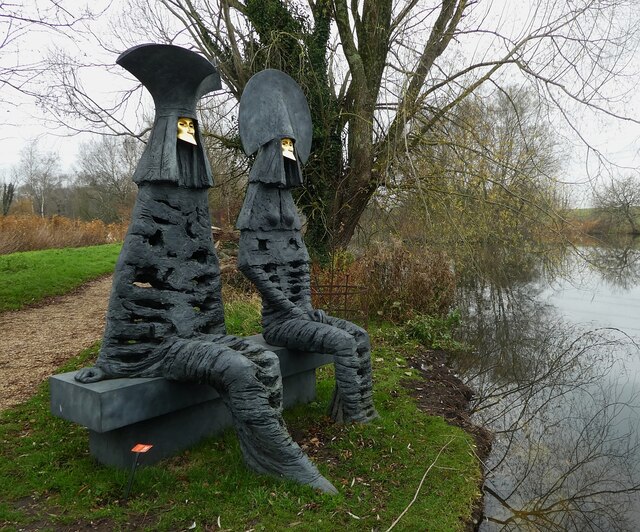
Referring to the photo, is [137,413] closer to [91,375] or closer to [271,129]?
[91,375]

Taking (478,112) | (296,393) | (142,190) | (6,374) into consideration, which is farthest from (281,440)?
(478,112)

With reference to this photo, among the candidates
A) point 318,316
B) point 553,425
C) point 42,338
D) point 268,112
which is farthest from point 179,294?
point 42,338

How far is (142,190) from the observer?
411cm

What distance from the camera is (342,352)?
455 cm

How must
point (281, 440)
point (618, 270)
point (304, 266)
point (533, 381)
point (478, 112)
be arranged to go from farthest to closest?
point (618, 270) → point (478, 112) → point (533, 381) → point (304, 266) → point (281, 440)

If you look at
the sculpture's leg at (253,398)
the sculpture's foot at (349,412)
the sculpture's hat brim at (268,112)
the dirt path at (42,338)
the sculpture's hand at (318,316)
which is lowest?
the dirt path at (42,338)

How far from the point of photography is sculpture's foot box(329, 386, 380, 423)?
4.79 metres

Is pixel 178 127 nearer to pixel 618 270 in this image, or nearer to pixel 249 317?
pixel 249 317

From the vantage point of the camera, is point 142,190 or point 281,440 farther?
point 142,190

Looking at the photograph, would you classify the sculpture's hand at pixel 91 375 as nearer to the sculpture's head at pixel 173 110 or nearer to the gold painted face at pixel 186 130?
the sculpture's head at pixel 173 110

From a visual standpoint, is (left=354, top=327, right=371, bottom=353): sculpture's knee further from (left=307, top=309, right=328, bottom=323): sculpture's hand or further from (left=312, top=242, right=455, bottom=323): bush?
(left=312, top=242, right=455, bottom=323): bush

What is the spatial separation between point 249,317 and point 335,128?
4.39 metres

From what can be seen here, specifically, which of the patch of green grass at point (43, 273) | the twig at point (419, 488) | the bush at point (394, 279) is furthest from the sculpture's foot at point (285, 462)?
the patch of green grass at point (43, 273)

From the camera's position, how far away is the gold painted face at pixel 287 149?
500cm
